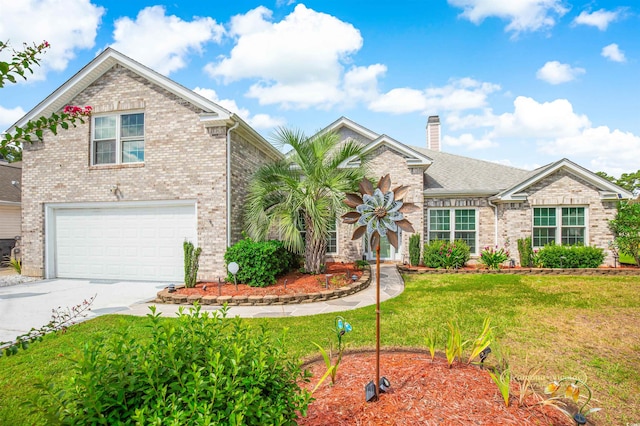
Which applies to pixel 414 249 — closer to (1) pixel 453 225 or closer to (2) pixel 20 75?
(1) pixel 453 225

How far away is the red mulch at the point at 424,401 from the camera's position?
8.70 ft

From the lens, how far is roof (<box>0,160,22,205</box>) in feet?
51.1

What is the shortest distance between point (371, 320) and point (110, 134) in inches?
393

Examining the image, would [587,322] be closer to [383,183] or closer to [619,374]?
[619,374]

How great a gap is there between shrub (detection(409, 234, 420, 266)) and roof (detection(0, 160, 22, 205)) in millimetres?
19210

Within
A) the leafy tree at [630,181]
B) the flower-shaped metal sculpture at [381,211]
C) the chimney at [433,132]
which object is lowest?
the flower-shaped metal sculpture at [381,211]

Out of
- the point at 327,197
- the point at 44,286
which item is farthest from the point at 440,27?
the point at 44,286

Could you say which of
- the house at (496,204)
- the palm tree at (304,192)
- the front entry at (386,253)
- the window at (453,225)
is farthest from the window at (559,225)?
the palm tree at (304,192)

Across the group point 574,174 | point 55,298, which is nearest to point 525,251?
point 574,174

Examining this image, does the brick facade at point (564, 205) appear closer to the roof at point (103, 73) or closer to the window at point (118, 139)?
the roof at point (103, 73)

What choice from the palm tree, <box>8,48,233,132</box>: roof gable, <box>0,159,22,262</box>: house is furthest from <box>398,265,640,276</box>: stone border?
<box>0,159,22,262</box>: house

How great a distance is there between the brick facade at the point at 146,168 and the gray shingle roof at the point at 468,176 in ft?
28.2

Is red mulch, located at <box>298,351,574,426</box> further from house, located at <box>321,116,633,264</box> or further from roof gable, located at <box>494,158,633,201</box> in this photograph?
roof gable, located at <box>494,158,633,201</box>

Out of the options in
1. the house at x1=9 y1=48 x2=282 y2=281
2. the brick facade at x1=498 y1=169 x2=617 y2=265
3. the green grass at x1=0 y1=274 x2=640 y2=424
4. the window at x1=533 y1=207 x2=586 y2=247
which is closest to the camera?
the green grass at x1=0 y1=274 x2=640 y2=424
